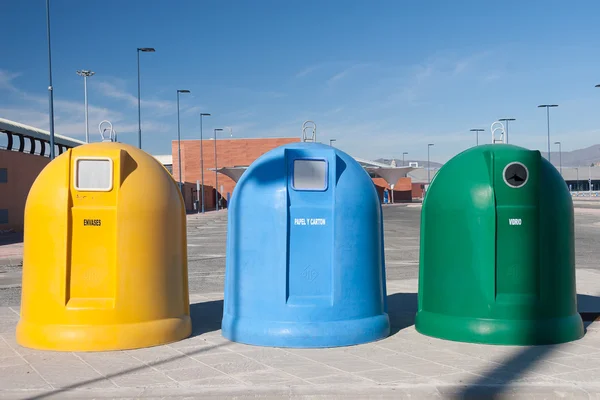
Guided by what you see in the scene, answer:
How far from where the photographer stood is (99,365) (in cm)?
523

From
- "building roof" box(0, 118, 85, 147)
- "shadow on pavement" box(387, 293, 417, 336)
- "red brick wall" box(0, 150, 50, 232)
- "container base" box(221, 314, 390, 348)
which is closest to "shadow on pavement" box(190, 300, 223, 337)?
"container base" box(221, 314, 390, 348)

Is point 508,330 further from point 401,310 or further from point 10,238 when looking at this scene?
point 10,238

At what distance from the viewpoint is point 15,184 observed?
90.0ft

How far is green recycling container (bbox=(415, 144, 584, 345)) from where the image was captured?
592 centimetres

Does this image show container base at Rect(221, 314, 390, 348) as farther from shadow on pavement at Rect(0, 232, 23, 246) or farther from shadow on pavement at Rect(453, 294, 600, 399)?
shadow on pavement at Rect(0, 232, 23, 246)

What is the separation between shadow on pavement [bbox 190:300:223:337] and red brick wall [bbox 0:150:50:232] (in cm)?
2098

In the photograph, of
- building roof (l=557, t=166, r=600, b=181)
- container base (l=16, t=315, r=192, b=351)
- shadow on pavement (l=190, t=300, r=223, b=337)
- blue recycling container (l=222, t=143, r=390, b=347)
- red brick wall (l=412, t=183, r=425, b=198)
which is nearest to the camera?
container base (l=16, t=315, r=192, b=351)

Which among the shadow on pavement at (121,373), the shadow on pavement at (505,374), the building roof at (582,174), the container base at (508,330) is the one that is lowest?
Answer: the shadow on pavement at (505,374)

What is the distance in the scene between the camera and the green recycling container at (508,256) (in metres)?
5.92

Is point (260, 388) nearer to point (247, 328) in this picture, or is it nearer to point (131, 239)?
point (247, 328)

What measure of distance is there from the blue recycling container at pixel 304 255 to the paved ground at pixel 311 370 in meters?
0.19

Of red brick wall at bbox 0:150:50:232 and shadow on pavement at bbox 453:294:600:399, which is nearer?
shadow on pavement at bbox 453:294:600:399

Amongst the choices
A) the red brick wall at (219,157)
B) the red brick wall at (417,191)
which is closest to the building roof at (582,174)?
the red brick wall at (417,191)

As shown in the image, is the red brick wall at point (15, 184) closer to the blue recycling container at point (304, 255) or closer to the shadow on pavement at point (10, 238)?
the shadow on pavement at point (10, 238)
